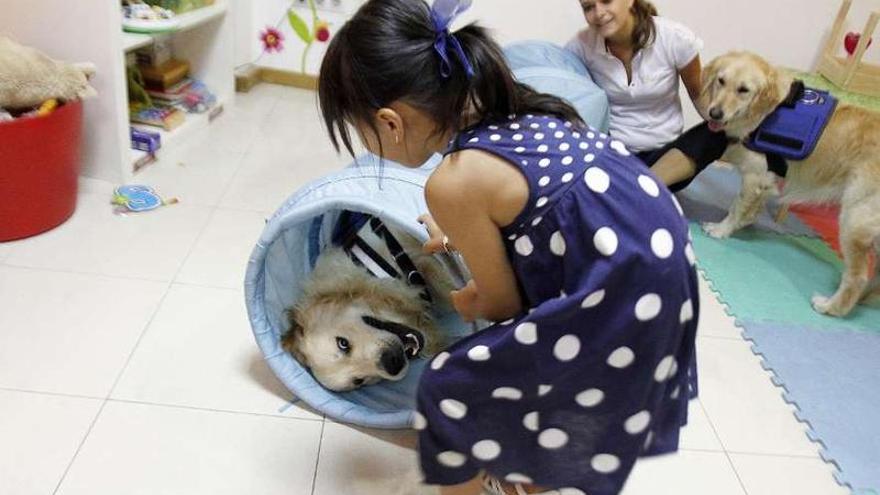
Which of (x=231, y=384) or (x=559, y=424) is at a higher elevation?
(x=559, y=424)

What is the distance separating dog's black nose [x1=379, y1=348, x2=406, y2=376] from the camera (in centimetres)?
127

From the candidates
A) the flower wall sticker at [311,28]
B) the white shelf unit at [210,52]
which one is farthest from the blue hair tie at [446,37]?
the flower wall sticker at [311,28]

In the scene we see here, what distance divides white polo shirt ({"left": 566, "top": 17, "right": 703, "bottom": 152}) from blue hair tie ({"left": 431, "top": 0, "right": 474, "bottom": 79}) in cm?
161

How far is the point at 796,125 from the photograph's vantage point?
219 cm

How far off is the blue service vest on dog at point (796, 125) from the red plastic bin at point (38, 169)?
2.09 meters

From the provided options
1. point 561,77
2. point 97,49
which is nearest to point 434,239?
point 561,77

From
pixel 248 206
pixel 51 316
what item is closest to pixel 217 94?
pixel 248 206

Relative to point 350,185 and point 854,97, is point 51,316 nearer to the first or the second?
point 350,185

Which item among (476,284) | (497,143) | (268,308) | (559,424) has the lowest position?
(268,308)

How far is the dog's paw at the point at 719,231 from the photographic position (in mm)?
2416

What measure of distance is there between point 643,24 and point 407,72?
1645 mm

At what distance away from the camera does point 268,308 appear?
146 centimetres

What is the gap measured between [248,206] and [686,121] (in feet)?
6.51

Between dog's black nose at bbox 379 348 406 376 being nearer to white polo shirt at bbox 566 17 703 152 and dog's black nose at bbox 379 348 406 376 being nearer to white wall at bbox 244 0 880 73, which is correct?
white polo shirt at bbox 566 17 703 152
